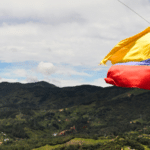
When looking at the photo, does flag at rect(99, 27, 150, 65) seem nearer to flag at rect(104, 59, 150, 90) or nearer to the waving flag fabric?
the waving flag fabric

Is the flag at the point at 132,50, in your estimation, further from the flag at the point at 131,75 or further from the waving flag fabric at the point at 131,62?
the flag at the point at 131,75

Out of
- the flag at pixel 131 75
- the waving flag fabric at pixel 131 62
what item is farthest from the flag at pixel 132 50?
the flag at pixel 131 75

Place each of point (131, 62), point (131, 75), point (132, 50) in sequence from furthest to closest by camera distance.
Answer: point (132, 50)
point (131, 62)
point (131, 75)

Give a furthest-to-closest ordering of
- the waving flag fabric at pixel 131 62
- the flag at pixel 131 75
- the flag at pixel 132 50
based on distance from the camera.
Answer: the flag at pixel 132 50
the waving flag fabric at pixel 131 62
the flag at pixel 131 75

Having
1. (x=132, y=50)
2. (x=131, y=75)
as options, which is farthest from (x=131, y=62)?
(x=131, y=75)

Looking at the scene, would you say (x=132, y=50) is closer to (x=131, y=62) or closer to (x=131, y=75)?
(x=131, y=62)

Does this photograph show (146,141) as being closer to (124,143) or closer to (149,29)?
(124,143)

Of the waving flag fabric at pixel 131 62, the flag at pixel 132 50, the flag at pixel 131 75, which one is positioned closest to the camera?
the flag at pixel 131 75

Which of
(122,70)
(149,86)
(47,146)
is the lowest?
(47,146)

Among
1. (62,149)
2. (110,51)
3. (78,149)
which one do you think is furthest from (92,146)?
(110,51)
